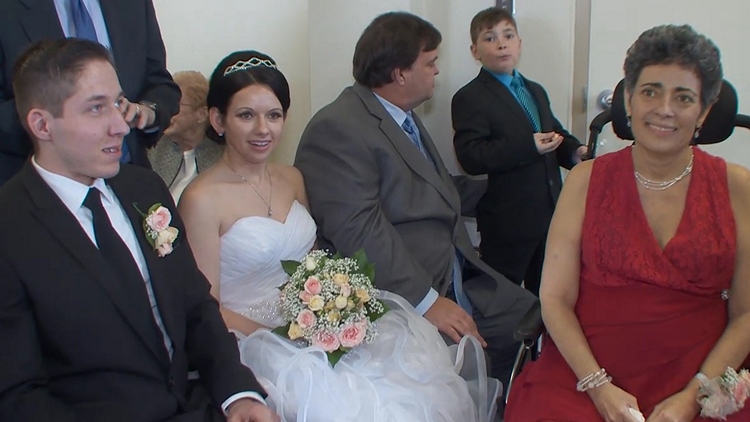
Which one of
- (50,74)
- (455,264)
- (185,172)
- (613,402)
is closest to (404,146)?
(455,264)

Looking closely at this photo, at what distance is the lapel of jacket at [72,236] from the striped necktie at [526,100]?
2088 millimetres

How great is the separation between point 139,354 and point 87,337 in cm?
13

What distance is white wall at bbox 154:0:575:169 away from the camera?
3.30 m

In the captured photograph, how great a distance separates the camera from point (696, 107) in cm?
196

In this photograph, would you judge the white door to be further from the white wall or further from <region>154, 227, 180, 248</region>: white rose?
<region>154, 227, 180, 248</region>: white rose

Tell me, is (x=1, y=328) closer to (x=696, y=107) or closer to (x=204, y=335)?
(x=204, y=335)

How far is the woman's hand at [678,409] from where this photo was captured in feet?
5.92

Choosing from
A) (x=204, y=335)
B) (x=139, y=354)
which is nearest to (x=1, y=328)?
(x=139, y=354)

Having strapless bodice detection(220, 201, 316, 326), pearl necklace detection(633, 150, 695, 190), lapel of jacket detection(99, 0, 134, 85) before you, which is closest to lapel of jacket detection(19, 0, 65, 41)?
lapel of jacket detection(99, 0, 134, 85)

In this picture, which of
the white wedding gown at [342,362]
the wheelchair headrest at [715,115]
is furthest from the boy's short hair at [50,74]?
the wheelchair headrest at [715,115]

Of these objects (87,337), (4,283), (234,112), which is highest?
(234,112)

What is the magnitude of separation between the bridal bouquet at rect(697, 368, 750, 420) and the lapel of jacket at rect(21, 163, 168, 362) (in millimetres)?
1394

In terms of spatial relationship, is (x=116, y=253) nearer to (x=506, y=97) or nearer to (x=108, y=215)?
(x=108, y=215)

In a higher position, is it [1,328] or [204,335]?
[1,328]
